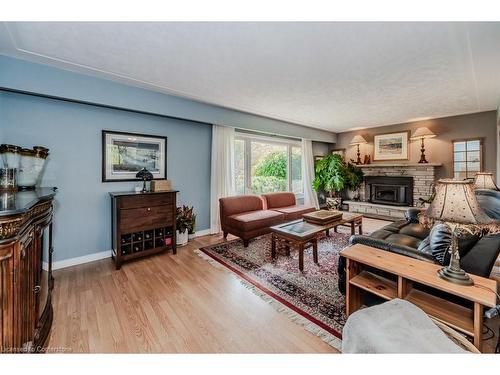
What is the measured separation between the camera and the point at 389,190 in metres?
5.77

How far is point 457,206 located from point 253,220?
8.96 ft

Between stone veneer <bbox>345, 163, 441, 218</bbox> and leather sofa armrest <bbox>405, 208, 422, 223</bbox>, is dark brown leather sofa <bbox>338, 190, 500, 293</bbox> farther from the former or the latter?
stone veneer <bbox>345, 163, 441, 218</bbox>

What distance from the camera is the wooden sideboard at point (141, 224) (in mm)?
2833

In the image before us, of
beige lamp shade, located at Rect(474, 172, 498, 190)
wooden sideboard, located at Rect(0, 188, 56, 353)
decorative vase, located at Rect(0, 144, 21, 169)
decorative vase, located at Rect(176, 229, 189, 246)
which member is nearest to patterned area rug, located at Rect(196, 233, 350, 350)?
decorative vase, located at Rect(176, 229, 189, 246)

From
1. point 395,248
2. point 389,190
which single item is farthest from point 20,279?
point 389,190

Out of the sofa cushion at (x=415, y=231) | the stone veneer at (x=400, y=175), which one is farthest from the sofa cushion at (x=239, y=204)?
the stone veneer at (x=400, y=175)

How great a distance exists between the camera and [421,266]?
4.93ft

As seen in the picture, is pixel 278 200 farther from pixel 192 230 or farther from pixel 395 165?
pixel 395 165

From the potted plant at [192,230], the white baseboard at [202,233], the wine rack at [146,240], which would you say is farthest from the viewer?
the white baseboard at [202,233]

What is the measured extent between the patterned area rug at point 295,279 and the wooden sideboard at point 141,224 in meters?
0.64

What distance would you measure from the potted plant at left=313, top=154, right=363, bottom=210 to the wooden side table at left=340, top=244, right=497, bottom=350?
436cm

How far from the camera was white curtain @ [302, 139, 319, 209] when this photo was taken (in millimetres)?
6229

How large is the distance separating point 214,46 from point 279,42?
0.61 m

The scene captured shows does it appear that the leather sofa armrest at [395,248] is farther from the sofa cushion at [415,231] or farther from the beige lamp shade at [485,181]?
the beige lamp shade at [485,181]
